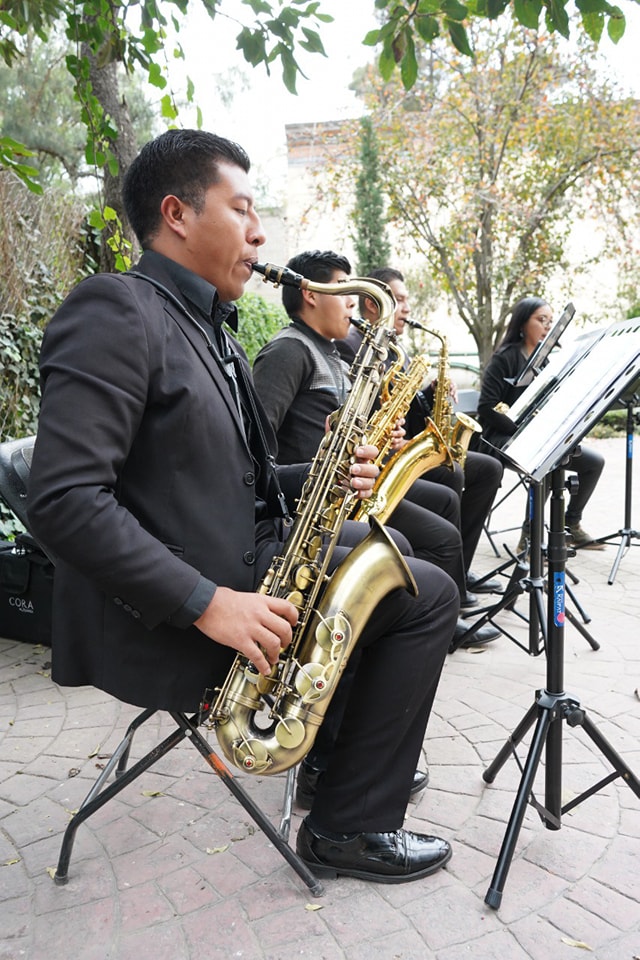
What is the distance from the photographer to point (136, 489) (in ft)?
6.24

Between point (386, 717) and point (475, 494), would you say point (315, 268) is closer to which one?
point (475, 494)

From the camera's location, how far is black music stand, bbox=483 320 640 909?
2012mm

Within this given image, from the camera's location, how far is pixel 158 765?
2.89m

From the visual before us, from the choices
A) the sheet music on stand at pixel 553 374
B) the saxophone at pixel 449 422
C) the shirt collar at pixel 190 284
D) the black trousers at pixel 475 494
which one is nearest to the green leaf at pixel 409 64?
the sheet music on stand at pixel 553 374

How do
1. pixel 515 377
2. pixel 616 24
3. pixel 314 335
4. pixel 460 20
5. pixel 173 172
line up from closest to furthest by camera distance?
pixel 173 172, pixel 616 24, pixel 460 20, pixel 314 335, pixel 515 377

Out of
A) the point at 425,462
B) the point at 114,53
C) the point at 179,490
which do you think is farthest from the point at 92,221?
the point at 179,490

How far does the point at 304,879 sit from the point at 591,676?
202 cm

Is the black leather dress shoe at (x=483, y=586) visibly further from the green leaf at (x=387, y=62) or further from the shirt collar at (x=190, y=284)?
the shirt collar at (x=190, y=284)

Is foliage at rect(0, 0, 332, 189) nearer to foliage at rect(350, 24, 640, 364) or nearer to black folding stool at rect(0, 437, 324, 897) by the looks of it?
black folding stool at rect(0, 437, 324, 897)

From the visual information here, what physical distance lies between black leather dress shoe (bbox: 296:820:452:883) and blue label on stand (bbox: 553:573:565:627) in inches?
31.3

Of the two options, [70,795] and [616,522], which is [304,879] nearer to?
[70,795]

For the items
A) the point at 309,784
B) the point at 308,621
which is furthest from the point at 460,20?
the point at 309,784

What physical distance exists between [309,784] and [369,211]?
14435 millimetres

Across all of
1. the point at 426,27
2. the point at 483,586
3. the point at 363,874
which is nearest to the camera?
the point at 363,874
